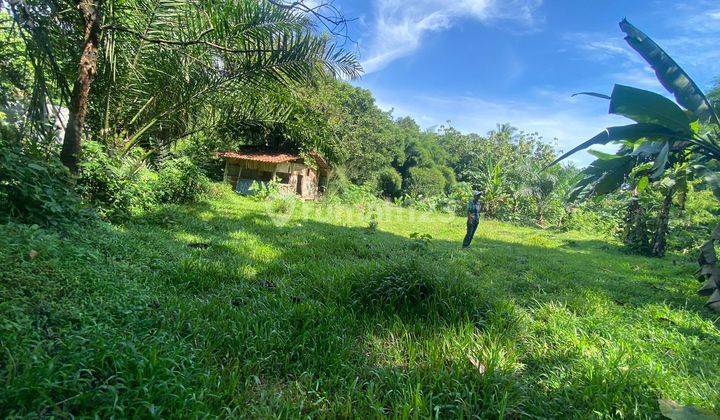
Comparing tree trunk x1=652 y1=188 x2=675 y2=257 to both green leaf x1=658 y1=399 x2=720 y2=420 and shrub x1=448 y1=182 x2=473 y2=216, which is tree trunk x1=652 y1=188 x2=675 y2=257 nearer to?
green leaf x1=658 y1=399 x2=720 y2=420

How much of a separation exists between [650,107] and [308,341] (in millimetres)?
3932

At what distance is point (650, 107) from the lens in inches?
141

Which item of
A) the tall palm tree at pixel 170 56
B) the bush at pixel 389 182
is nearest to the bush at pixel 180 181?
the tall palm tree at pixel 170 56

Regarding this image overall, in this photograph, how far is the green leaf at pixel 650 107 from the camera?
11.6 feet

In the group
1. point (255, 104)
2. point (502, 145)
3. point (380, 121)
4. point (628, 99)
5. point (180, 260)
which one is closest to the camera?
point (628, 99)

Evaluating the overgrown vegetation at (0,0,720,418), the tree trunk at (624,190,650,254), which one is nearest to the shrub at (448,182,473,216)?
the tree trunk at (624,190,650,254)

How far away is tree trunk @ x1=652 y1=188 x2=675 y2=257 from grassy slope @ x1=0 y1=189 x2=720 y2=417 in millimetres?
6543

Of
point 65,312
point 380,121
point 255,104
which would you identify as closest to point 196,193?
point 255,104

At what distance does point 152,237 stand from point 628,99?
6.19m

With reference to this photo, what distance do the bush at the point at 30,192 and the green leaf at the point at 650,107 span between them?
20.4ft

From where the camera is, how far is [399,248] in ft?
24.0

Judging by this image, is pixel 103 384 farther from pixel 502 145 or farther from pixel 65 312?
pixel 502 145

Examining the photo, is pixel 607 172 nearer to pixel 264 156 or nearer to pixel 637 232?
pixel 637 232

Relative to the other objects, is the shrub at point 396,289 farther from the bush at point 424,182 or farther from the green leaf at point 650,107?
the bush at point 424,182
